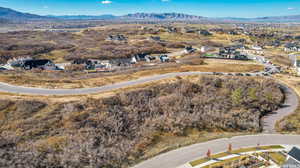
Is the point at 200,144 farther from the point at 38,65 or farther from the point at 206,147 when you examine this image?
the point at 38,65

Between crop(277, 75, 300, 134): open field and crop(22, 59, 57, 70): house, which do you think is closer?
crop(277, 75, 300, 134): open field

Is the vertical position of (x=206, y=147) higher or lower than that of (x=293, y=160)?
lower

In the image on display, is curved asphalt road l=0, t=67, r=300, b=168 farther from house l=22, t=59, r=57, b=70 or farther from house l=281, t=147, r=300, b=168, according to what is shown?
house l=22, t=59, r=57, b=70

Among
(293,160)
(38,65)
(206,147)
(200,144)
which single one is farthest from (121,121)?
(38,65)

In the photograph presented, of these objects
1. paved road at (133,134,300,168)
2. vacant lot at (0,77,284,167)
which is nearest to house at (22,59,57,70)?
vacant lot at (0,77,284,167)

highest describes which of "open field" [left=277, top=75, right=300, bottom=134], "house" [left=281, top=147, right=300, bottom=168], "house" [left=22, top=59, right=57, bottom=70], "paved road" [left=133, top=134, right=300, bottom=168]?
"house" [left=22, top=59, right=57, bottom=70]

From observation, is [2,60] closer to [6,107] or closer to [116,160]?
[6,107]

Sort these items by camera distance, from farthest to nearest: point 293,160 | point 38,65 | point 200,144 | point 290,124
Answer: point 38,65
point 290,124
point 200,144
point 293,160

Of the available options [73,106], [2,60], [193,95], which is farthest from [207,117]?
[2,60]
